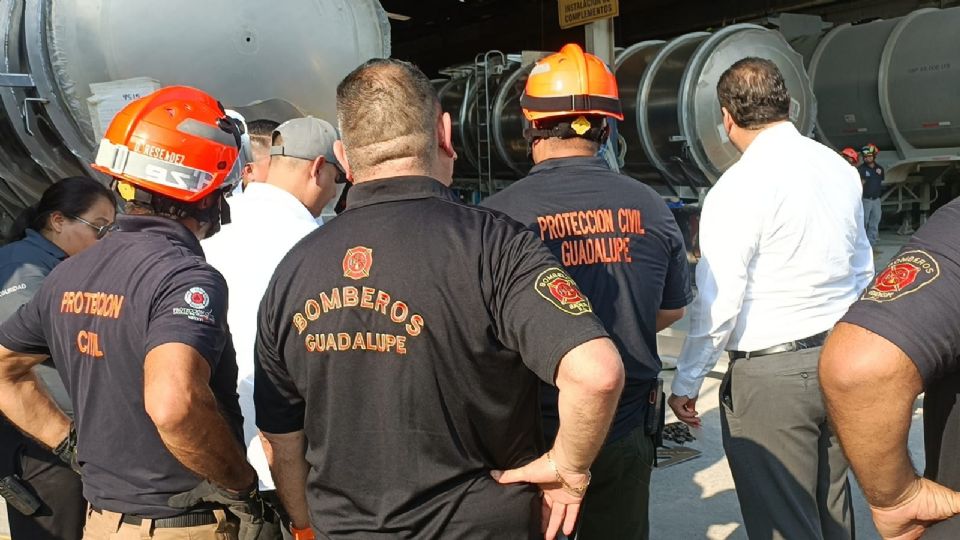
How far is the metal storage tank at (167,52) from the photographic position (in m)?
3.50

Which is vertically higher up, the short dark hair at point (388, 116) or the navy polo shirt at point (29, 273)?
the short dark hair at point (388, 116)

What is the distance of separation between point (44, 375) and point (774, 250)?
2.45 m

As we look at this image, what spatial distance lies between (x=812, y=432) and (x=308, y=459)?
162 cm

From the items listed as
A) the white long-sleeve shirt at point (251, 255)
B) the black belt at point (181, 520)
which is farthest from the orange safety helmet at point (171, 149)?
the black belt at point (181, 520)

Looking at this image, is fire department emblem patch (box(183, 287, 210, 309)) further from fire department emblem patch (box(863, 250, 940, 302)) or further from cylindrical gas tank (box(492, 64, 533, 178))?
cylindrical gas tank (box(492, 64, 533, 178))

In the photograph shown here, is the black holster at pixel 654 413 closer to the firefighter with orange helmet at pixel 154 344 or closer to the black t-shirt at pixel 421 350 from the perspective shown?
the black t-shirt at pixel 421 350

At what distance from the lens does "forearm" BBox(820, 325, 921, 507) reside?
1.29 metres

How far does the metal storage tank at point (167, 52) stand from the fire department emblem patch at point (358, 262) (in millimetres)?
2373

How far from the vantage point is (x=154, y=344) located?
1.66 metres

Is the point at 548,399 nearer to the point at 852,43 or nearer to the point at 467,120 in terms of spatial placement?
the point at 467,120

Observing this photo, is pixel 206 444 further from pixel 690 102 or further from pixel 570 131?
pixel 690 102

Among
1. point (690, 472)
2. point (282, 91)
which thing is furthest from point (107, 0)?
point (690, 472)

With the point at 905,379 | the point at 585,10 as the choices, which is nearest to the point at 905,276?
the point at 905,379

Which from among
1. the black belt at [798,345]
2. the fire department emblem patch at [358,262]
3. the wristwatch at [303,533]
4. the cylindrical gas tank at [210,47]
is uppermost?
the cylindrical gas tank at [210,47]
